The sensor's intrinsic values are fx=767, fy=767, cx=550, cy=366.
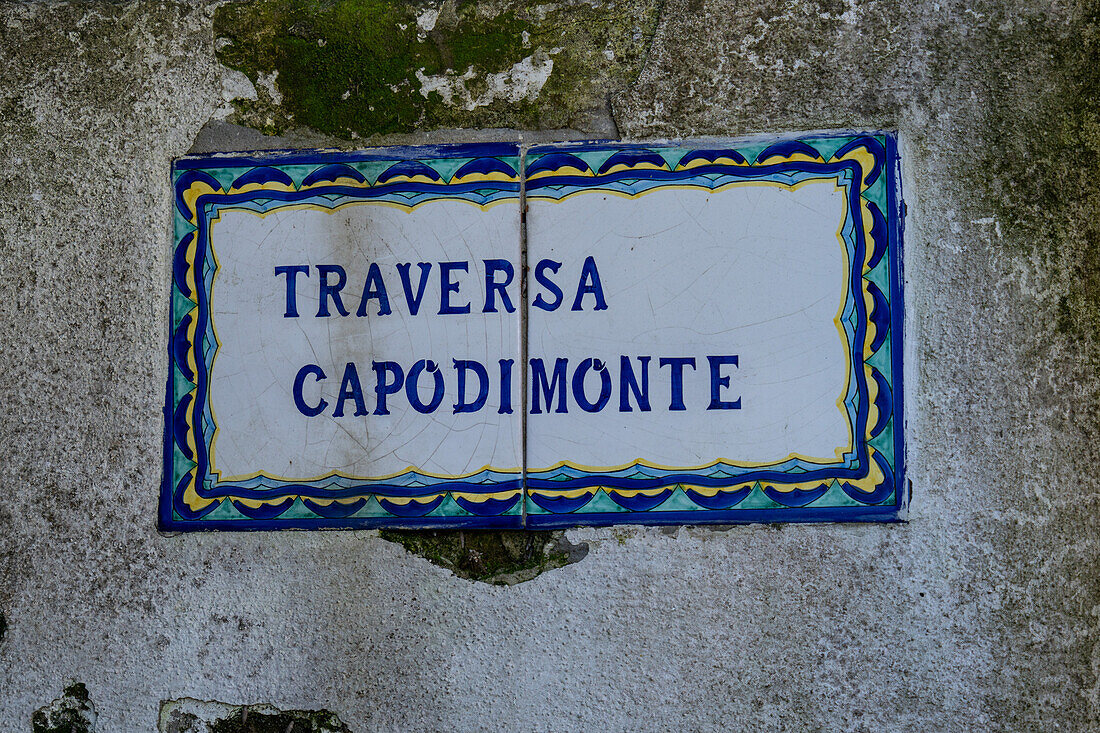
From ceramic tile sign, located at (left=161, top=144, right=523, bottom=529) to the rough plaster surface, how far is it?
3.7 inches

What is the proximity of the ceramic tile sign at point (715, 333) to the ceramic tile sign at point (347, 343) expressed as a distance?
0.11 m

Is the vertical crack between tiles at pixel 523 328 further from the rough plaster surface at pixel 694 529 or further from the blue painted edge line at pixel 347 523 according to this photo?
the rough plaster surface at pixel 694 529

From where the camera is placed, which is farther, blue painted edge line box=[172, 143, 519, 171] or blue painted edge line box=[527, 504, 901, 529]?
blue painted edge line box=[172, 143, 519, 171]

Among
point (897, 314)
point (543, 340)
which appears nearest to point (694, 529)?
point (543, 340)

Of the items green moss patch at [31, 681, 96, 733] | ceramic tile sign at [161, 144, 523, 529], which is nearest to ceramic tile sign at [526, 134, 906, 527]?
ceramic tile sign at [161, 144, 523, 529]

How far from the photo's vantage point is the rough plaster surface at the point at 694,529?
5.81 ft

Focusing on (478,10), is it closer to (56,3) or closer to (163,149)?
(163,149)

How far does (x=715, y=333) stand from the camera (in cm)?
185

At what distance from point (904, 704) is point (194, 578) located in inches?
66.9

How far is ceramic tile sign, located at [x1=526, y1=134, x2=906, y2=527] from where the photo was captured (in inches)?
71.6

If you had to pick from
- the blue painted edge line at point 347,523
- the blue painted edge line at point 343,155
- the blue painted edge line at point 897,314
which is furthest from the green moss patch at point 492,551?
the blue painted edge line at point 343,155

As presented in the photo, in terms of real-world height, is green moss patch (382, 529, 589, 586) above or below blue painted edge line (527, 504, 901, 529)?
below

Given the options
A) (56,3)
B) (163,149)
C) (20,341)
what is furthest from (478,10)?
(20,341)

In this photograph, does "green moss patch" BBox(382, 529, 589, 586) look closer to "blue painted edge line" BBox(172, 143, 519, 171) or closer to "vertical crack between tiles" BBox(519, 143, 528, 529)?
"vertical crack between tiles" BBox(519, 143, 528, 529)
